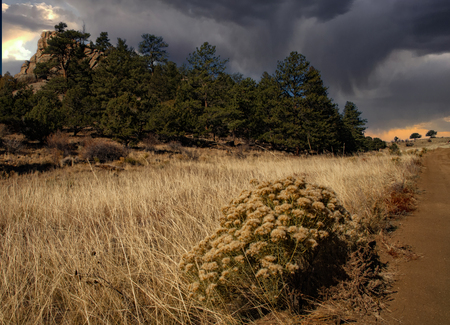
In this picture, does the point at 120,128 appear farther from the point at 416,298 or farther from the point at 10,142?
the point at 416,298

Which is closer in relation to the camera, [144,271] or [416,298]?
[416,298]

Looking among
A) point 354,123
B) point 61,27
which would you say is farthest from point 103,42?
point 354,123

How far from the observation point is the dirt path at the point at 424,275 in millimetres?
1989

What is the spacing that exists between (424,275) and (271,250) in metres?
1.95

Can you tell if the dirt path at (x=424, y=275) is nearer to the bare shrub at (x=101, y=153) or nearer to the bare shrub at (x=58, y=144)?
the bare shrub at (x=101, y=153)

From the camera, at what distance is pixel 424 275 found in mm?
2537

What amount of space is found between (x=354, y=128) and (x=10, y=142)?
52811 mm

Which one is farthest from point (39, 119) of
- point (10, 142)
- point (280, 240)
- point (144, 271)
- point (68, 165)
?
point (280, 240)

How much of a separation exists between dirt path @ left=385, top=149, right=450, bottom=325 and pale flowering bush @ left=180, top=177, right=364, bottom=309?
23.0 inches

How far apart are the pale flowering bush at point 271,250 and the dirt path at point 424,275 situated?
59 centimetres

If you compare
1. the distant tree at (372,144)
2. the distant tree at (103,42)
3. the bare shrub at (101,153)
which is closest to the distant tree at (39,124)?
the bare shrub at (101,153)

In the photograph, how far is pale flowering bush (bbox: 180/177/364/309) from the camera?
1853 mm

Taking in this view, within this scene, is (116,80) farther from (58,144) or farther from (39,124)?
(58,144)

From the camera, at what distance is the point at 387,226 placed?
159 inches
